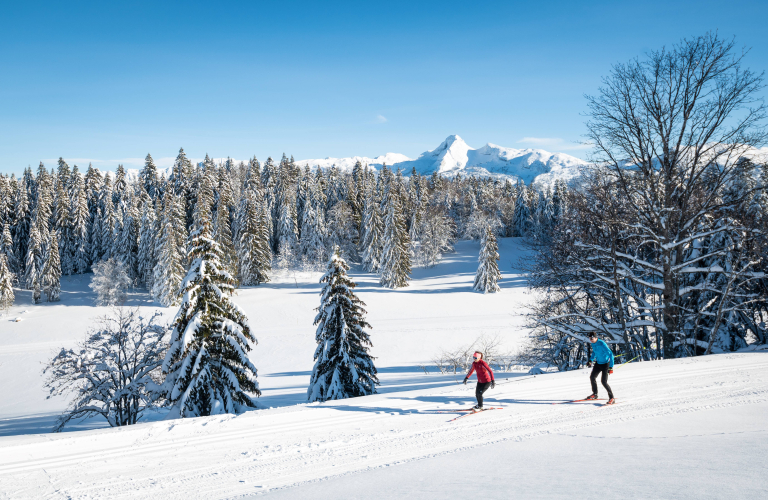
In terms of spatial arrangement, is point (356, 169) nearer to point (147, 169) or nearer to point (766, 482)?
point (147, 169)

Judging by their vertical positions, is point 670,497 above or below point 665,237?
below

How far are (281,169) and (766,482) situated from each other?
79193 millimetres

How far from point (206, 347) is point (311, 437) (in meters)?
7.83

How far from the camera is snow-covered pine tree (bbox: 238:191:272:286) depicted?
52.1m

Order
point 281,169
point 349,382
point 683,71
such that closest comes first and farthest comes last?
point 683,71, point 349,382, point 281,169

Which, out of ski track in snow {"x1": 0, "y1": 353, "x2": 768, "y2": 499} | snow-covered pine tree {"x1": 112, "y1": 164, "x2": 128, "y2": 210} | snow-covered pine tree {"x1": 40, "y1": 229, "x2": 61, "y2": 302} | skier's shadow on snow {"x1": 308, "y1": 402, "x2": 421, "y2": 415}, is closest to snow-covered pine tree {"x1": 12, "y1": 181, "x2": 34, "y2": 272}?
snow-covered pine tree {"x1": 112, "y1": 164, "x2": 128, "y2": 210}

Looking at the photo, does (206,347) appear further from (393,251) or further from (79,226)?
(79,226)

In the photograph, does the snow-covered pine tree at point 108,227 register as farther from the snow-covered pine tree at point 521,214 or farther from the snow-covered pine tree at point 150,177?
the snow-covered pine tree at point 521,214

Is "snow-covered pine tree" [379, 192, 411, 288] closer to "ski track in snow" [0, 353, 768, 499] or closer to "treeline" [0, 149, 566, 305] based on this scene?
"treeline" [0, 149, 566, 305]

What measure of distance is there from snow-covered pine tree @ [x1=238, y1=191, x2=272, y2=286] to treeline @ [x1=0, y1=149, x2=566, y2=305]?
0.46ft

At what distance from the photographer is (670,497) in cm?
395

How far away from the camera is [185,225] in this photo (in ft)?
172

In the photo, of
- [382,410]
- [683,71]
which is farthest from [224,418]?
[683,71]

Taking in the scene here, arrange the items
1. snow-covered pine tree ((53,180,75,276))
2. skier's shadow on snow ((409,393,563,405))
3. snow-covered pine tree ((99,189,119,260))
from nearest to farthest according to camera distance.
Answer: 1. skier's shadow on snow ((409,393,563,405))
2. snow-covered pine tree ((99,189,119,260))
3. snow-covered pine tree ((53,180,75,276))
